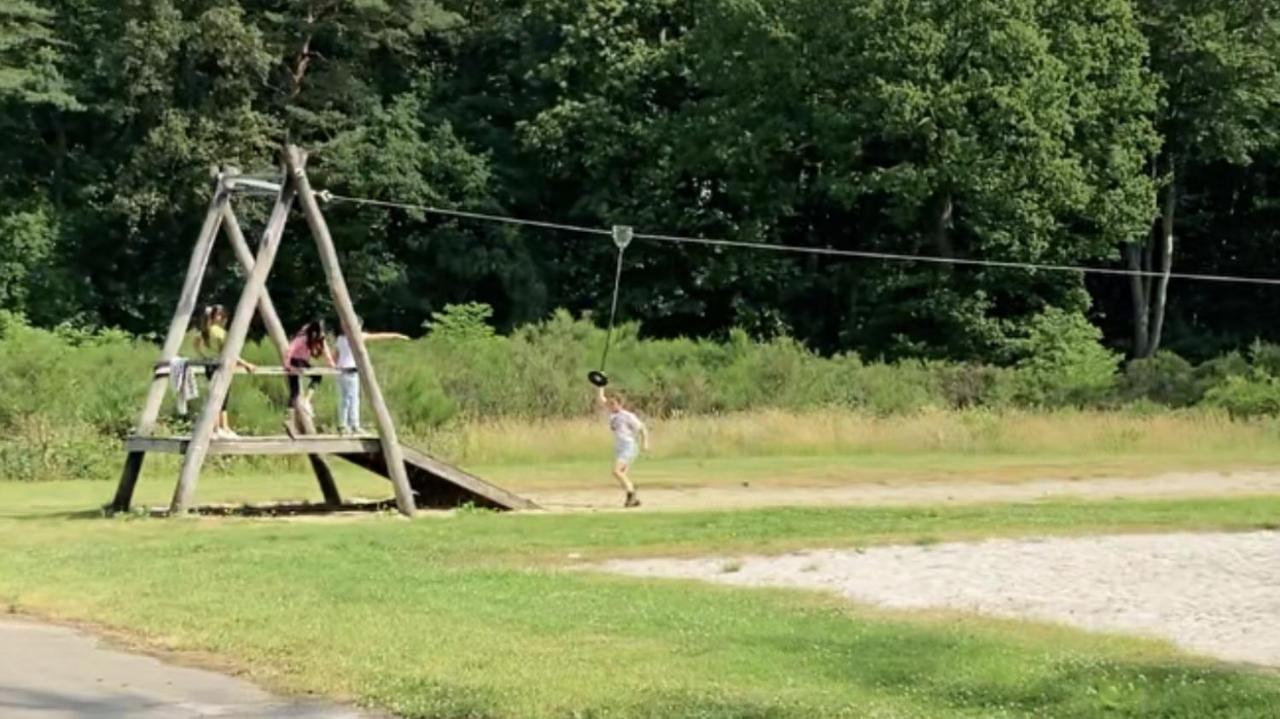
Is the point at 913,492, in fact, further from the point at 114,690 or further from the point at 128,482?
the point at 114,690

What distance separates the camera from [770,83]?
214 ft

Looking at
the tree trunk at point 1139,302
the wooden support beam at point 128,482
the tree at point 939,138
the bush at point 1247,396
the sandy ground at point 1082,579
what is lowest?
the wooden support beam at point 128,482

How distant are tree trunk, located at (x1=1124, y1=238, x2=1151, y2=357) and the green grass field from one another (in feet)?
157

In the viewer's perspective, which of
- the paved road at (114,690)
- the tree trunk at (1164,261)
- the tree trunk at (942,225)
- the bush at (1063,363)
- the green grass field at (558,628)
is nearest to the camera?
the green grass field at (558,628)

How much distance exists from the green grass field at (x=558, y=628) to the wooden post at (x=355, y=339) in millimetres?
2144

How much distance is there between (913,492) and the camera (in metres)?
29.6

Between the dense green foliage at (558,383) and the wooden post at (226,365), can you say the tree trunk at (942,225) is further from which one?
the wooden post at (226,365)

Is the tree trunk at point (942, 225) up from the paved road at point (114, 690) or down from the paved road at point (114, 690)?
up

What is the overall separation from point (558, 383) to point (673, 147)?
23319 mm

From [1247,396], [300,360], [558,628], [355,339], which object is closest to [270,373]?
[355,339]

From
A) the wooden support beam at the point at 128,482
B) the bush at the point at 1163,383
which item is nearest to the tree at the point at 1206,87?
the bush at the point at 1163,383

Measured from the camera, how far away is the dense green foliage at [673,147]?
62719mm

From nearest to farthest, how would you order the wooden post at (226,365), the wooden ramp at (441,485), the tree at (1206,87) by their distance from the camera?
the wooden post at (226,365) < the wooden ramp at (441,485) < the tree at (1206,87)

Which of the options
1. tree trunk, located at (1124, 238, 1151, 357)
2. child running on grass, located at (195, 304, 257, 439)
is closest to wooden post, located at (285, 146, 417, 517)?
child running on grass, located at (195, 304, 257, 439)
